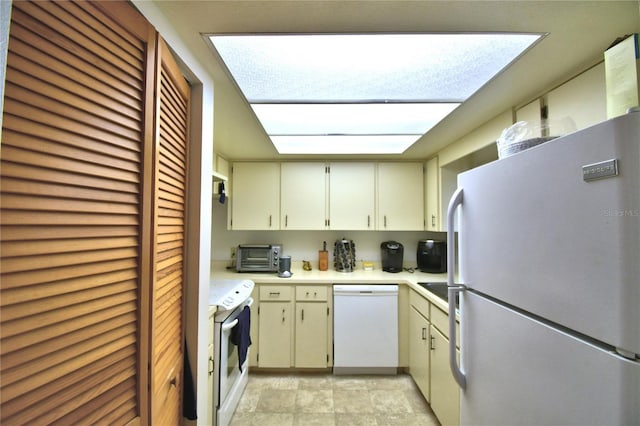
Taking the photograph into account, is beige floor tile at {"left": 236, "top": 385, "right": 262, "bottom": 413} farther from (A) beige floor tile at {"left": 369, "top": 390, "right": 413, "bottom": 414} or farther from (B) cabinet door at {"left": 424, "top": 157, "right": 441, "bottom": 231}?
(B) cabinet door at {"left": 424, "top": 157, "right": 441, "bottom": 231}

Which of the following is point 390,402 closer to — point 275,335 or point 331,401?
point 331,401

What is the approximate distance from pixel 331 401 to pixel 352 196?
6.10ft

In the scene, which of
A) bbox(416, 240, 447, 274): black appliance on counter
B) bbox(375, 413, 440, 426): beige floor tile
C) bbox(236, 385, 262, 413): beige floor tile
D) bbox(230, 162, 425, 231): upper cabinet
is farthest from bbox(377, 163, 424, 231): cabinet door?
bbox(236, 385, 262, 413): beige floor tile

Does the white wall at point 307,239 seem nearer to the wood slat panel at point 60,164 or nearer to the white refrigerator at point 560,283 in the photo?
the white refrigerator at point 560,283

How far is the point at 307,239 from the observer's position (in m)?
2.86

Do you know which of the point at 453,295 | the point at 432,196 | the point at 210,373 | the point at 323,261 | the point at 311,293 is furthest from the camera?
the point at 323,261

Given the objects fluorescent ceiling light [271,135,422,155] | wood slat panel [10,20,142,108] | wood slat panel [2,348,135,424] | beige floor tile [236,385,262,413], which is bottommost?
beige floor tile [236,385,262,413]

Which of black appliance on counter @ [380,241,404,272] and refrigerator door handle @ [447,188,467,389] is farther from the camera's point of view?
black appliance on counter @ [380,241,404,272]

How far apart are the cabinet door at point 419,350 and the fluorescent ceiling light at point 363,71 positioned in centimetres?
158

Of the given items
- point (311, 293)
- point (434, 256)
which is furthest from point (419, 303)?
point (311, 293)

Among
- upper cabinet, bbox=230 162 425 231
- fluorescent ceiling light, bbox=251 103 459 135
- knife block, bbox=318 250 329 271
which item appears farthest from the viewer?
knife block, bbox=318 250 329 271

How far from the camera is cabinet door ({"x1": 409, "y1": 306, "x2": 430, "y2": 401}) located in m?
1.85

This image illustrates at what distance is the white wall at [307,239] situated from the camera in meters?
2.82

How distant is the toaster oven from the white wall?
247 millimetres
